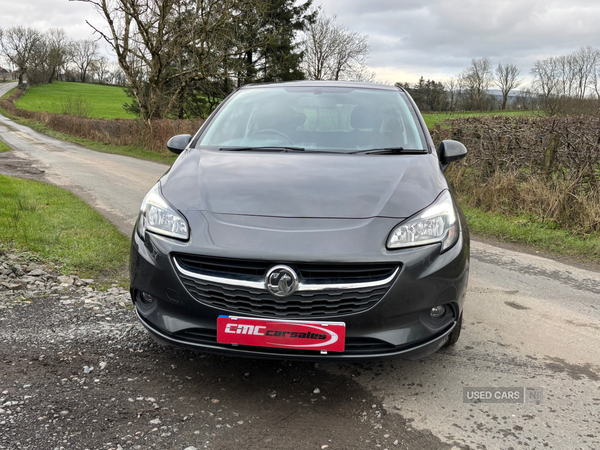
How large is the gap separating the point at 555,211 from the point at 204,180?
600 centimetres

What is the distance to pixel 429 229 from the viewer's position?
2.43 meters

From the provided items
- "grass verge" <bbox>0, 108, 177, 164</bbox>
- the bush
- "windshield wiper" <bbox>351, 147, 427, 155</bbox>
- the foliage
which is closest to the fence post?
the bush

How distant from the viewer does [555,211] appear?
707 cm

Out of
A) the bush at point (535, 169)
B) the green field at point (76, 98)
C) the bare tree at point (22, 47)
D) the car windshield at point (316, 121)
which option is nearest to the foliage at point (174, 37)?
the bush at point (535, 169)

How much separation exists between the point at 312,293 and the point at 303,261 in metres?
0.15

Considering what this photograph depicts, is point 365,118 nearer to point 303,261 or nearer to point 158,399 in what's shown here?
point 303,261

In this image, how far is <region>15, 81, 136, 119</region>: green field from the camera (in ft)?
181

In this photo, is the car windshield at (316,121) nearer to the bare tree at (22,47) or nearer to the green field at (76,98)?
the green field at (76,98)

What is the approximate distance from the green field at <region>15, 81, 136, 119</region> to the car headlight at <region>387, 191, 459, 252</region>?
51751 millimetres

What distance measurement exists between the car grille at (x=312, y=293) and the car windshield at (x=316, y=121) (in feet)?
4.25

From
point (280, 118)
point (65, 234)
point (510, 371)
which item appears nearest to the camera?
point (510, 371)

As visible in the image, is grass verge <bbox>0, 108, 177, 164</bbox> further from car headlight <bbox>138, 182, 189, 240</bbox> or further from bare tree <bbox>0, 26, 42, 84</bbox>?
bare tree <bbox>0, 26, 42, 84</bbox>

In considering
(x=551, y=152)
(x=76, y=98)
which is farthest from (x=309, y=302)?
(x=76, y=98)

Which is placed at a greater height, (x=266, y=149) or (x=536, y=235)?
(x=266, y=149)
